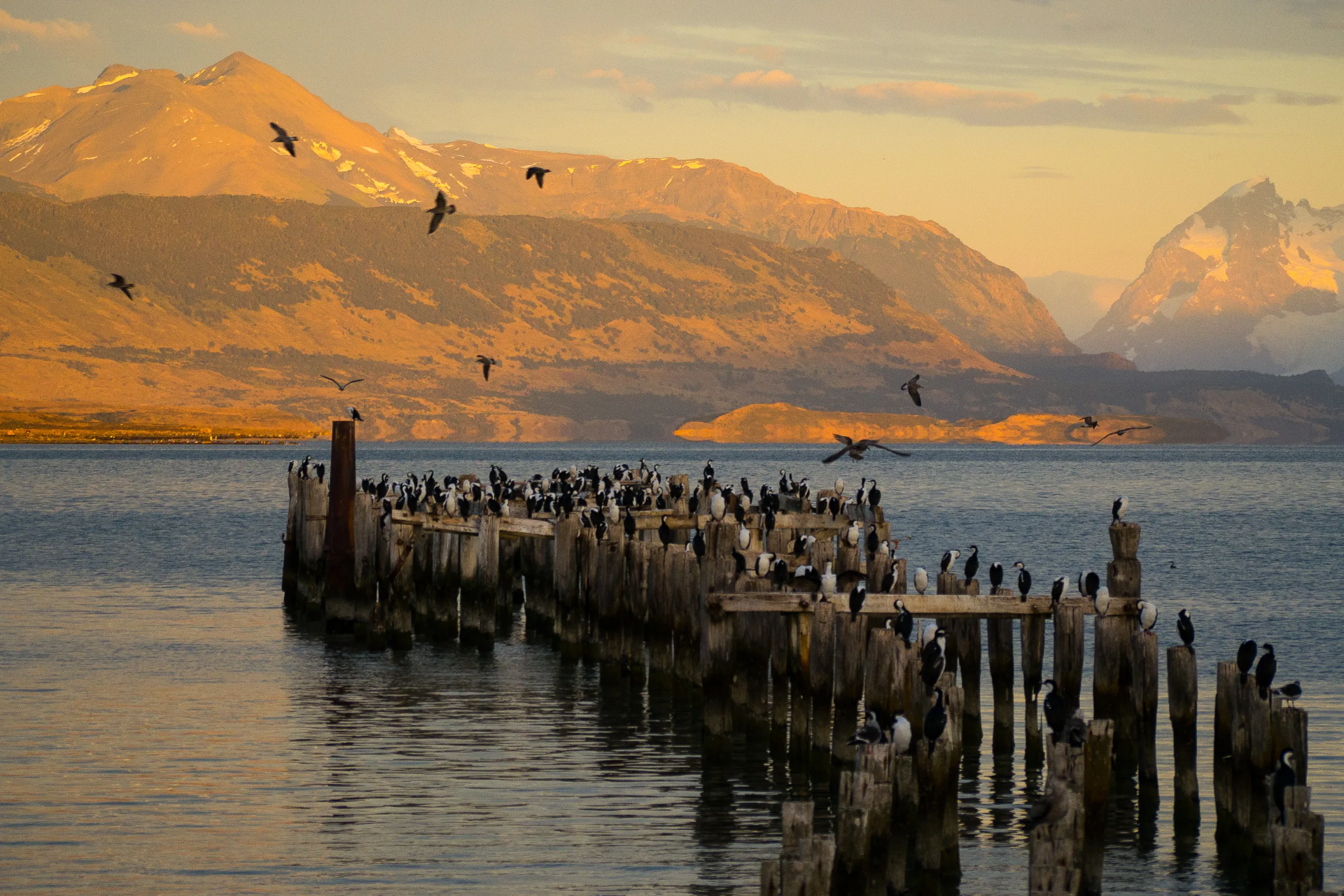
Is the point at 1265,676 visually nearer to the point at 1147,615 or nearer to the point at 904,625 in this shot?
the point at 1147,615

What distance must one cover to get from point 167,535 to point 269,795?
43.9 meters

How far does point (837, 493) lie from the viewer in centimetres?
3734

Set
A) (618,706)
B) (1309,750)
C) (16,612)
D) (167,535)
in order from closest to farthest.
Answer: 1. (1309,750)
2. (618,706)
3. (16,612)
4. (167,535)

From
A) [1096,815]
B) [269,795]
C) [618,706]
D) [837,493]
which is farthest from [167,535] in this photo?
[1096,815]

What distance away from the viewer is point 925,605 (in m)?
18.0

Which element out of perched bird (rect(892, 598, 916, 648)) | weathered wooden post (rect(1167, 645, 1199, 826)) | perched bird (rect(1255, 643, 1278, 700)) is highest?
perched bird (rect(892, 598, 916, 648))

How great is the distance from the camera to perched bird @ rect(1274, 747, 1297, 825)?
13.3 metres

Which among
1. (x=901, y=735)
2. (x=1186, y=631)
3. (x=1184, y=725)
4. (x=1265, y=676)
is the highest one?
(x=1186, y=631)

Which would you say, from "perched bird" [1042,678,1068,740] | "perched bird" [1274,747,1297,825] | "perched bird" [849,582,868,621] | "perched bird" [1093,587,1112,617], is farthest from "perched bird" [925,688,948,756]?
"perched bird" [1093,587,1112,617]

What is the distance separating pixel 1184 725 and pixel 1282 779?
2.85 meters

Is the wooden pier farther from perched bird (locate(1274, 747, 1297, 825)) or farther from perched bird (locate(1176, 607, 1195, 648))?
perched bird (locate(1274, 747, 1297, 825))

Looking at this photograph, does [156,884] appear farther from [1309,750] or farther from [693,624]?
[1309,750]

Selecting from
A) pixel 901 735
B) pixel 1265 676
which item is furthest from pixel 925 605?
pixel 901 735

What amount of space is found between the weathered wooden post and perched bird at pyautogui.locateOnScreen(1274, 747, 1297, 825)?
2.20m
